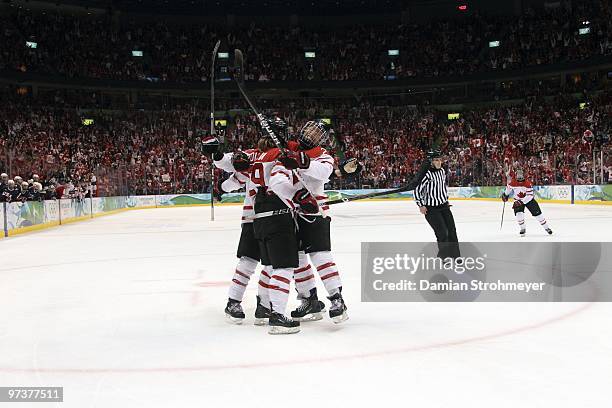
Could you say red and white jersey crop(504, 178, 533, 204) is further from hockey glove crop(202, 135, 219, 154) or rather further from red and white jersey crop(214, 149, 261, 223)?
hockey glove crop(202, 135, 219, 154)

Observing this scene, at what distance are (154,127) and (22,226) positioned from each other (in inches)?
823

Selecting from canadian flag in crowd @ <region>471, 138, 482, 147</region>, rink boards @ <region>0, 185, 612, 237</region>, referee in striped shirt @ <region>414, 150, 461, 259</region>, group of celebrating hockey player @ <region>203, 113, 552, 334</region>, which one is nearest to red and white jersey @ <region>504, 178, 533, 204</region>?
referee in striped shirt @ <region>414, 150, 461, 259</region>

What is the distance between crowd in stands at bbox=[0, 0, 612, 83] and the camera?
3691 centimetres

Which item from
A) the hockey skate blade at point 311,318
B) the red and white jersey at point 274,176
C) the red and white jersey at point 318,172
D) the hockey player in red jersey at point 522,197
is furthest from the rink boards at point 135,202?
the red and white jersey at point 318,172

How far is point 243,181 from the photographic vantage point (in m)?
5.83

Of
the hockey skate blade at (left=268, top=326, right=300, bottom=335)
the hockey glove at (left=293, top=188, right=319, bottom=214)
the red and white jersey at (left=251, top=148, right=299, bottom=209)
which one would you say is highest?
the red and white jersey at (left=251, top=148, right=299, bottom=209)

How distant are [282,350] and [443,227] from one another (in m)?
4.09

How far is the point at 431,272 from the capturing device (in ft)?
24.4

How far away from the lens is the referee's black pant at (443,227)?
26.6 feet

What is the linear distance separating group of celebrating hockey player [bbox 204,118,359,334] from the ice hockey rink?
22 centimetres

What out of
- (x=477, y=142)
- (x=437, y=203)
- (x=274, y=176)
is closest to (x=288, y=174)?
(x=274, y=176)

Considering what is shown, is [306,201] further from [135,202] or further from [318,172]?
[135,202]

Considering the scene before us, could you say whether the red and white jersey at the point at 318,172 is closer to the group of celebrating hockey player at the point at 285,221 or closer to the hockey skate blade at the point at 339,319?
the group of celebrating hockey player at the point at 285,221

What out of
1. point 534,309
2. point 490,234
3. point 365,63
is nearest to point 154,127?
point 365,63
